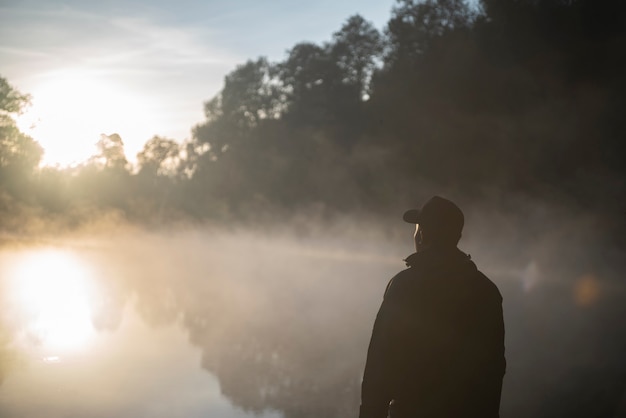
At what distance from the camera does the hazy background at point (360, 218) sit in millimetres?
7582

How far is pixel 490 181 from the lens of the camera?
2208 cm

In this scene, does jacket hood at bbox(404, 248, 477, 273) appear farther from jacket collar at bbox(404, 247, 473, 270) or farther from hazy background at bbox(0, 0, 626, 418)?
hazy background at bbox(0, 0, 626, 418)

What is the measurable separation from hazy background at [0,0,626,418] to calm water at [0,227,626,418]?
5 centimetres

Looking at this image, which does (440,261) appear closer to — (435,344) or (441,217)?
(441,217)

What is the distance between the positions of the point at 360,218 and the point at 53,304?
18.5 m

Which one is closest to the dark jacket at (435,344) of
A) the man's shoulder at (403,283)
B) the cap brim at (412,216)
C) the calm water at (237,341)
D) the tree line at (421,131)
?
the man's shoulder at (403,283)

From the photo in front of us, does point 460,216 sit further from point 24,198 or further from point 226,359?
point 24,198

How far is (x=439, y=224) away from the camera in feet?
8.91

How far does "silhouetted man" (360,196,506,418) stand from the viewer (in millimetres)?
2564

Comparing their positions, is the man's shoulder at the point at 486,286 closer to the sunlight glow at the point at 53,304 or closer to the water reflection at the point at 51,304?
the sunlight glow at the point at 53,304

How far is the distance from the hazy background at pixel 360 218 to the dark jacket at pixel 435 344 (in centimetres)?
367

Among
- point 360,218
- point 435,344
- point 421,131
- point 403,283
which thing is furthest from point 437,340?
point 360,218

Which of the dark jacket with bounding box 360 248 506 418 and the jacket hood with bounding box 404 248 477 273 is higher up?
the jacket hood with bounding box 404 248 477 273

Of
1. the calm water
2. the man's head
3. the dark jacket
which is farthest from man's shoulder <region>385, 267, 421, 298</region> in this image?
the calm water
